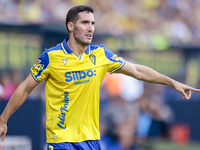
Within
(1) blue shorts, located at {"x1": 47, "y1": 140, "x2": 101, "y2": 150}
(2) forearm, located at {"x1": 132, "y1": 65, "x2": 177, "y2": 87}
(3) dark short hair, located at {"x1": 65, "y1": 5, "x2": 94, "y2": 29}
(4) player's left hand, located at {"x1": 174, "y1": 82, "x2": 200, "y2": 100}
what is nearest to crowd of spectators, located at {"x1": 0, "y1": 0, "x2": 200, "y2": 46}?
(3) dark short hair, located at {"x1": 65, "y1": 5, "x2": 94, "y2": 29}

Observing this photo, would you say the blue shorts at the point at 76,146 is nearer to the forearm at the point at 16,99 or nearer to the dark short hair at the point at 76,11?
the forearm at the point at 16,99

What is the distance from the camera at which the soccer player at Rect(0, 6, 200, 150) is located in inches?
165

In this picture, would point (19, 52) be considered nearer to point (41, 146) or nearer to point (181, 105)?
point (41, 146)

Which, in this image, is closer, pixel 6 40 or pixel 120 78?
pixel 6 40

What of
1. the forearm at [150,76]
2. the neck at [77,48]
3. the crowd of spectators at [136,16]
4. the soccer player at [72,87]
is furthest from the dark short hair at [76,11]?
the crowd of spectators at [136,16]

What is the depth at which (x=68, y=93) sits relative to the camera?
13.8ft

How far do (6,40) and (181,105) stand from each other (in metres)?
7.58

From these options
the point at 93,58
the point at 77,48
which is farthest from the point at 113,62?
the point at 77,48

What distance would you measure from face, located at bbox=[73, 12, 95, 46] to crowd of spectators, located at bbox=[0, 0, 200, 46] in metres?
6.14

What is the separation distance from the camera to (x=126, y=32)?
1642cm

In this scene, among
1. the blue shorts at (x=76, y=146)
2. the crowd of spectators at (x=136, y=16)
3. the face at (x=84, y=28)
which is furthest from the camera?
the crowd of spectators at (x=136, y=16)

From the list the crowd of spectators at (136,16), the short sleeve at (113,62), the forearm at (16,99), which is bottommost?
the forearm at (16,99)

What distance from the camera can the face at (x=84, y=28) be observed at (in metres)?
4.26

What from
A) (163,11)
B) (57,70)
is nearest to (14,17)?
(57,70)
